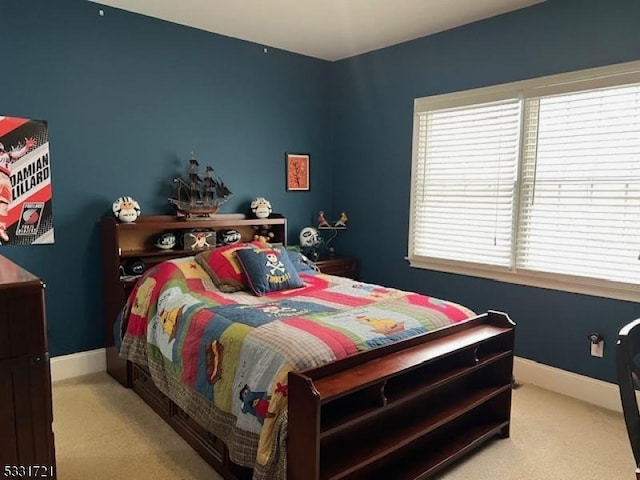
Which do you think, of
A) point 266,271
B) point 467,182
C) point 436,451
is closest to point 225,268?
point 266,271

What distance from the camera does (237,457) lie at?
188 cm

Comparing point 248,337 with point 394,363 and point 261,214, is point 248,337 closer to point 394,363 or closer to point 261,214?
point 394,363

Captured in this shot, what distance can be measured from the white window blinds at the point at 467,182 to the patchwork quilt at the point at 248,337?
101cm

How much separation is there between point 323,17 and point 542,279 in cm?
243

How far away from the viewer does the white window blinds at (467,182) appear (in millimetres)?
3350

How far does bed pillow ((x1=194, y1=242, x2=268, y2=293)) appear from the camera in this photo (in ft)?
9.64

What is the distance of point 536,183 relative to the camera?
319cm

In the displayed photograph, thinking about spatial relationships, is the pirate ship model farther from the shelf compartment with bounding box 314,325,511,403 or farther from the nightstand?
the shelf compartment with bounding box 314,325,511,403

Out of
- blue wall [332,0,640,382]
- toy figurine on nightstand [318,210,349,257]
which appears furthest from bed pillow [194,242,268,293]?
blue wall [332,0,640,382]

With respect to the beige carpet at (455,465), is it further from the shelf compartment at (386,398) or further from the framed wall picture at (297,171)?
the framed wall picture at (297,171)

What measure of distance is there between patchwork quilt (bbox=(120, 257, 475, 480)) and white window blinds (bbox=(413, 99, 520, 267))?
1006mm

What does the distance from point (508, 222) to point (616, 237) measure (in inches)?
27.3

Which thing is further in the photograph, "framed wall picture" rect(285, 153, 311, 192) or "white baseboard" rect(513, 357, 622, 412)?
"framed wall picture" rect(285, 153, 311, 192)

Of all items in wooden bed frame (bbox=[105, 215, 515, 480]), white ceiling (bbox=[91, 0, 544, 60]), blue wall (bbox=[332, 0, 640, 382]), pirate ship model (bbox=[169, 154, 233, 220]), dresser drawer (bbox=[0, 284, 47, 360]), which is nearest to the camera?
dresser drawer (bbox=[0, 284, 47, 360])
